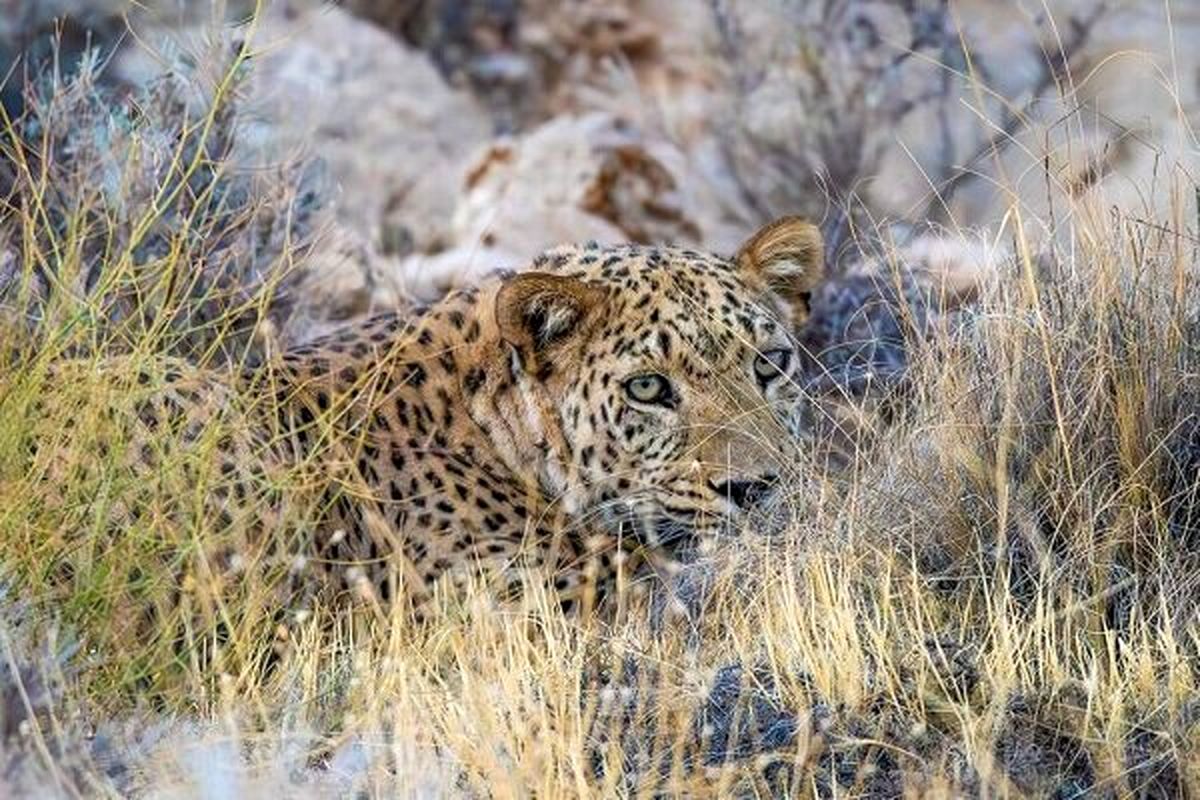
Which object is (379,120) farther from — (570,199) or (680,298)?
(680,298)

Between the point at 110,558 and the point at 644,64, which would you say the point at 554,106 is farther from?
the point at 110,558

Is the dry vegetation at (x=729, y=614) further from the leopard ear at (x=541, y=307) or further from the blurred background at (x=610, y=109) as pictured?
the blurred background at (x=610, y=109)

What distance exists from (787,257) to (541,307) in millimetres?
891

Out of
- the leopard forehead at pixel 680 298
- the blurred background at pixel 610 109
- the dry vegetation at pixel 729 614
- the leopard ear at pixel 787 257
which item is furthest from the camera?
the blurred background at pixel 610 109

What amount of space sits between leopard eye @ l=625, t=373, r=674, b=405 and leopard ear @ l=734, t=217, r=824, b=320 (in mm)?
506

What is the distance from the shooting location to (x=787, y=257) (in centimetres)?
748

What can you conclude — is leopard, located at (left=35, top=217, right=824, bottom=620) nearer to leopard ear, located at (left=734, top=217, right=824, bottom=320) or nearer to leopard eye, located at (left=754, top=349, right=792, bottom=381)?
leopard eye, located at (left=754, top=349, right=792, bottom=381)

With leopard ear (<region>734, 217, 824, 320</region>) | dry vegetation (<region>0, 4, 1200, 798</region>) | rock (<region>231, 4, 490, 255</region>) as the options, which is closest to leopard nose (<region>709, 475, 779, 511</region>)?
dry vegetation (<region>0, 4, 1200, 798</region>)

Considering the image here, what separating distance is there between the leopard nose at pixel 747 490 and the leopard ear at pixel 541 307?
60cm

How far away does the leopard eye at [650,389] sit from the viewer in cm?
709

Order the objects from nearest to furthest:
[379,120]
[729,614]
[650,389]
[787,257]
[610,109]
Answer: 1. [729,614]
2. [650,389]
3. [787,257]
4. [379,120]
5. [610,109]

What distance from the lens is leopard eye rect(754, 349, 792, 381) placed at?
714 cm

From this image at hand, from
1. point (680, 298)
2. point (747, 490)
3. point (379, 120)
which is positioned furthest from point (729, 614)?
point (379, 120)

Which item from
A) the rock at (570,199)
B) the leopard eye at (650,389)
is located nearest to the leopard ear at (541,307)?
the leopard eye at (650,389)
